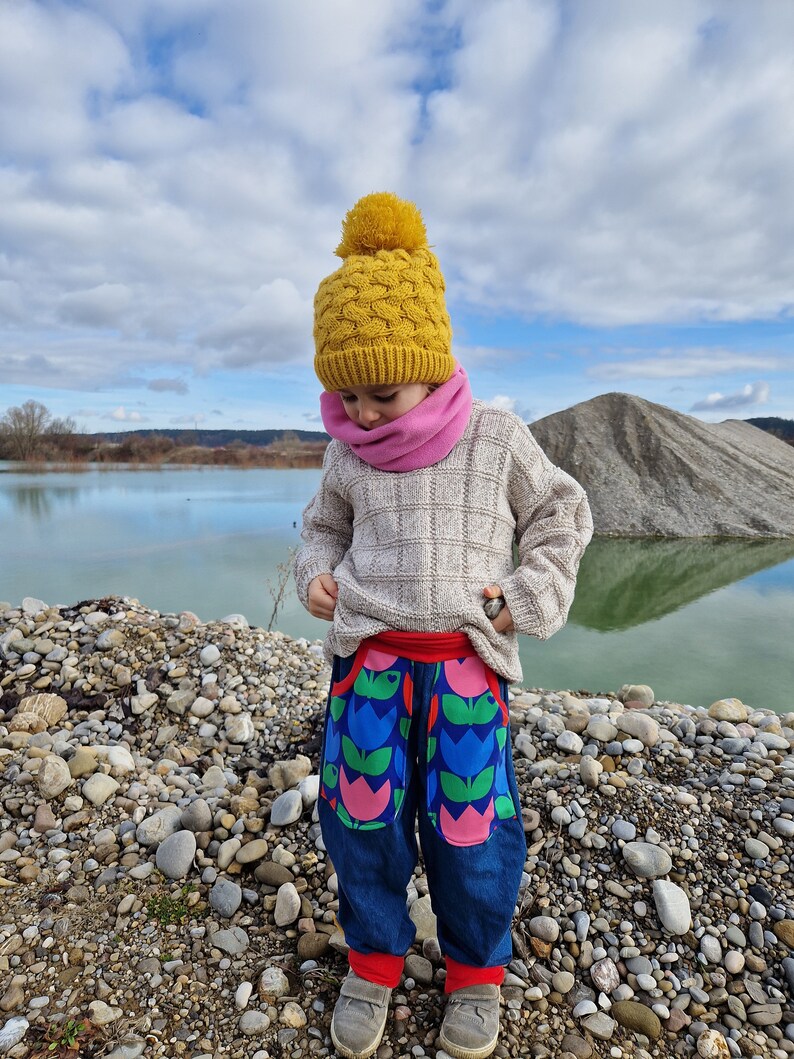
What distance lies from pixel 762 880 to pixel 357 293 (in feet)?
6.63

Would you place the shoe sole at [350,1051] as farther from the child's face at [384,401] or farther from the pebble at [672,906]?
the child's face at [384,401]

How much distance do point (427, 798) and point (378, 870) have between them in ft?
0.80

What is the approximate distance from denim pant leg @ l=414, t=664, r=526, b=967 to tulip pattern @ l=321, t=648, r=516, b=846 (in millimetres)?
24

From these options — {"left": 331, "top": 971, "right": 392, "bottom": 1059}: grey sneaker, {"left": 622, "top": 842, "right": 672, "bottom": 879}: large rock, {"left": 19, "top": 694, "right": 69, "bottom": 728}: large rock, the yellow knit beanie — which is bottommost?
{"left": 331, "top": 971, "right": 392, "bottom": 1059}: grey sneaker

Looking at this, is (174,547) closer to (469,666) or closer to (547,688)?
(547,688)

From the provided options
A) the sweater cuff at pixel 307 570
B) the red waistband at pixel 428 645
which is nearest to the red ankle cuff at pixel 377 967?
the red waistband at pixel 428 645

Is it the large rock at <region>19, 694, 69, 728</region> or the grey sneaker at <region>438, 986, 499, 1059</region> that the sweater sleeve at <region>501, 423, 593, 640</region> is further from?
the large rock at <region>19, 694, 69, 728</region>

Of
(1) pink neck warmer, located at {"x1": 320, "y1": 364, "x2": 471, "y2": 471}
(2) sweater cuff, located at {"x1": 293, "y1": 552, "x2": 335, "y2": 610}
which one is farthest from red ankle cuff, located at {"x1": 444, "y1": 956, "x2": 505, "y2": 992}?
(1) pink neck warmer, located at {"x1": 320, "y1": 364, "x2": 471, "y2": 471}

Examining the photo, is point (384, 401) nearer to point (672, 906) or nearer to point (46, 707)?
point (672, 906)

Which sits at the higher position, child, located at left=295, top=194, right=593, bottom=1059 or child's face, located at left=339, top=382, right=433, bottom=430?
child's face, located at left=339, top=382, right=433, bottom=430

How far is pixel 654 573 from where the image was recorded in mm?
8070

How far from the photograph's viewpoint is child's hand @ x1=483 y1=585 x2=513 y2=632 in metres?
1.35

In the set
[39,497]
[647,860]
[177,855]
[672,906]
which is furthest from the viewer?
[39,497]

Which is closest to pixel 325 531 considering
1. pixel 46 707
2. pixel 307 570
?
pixel 307 570
